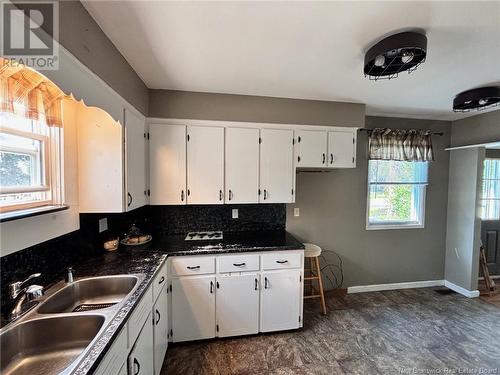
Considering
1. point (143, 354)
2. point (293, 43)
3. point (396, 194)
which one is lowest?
point (143, 354)

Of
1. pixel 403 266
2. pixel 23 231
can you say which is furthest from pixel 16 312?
pixel 403 266

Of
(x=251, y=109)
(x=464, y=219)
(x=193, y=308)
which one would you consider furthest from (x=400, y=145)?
(x=193, y=308)

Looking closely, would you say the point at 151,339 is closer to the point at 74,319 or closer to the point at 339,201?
the point at 74,319

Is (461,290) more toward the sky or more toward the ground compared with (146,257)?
more toward the ground

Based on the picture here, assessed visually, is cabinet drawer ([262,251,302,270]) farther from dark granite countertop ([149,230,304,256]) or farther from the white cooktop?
the white cooktop

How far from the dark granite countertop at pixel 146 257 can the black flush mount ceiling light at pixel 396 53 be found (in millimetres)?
1654

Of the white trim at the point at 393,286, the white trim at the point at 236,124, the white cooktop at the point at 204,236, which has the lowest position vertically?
the white trim at the point at 393,286

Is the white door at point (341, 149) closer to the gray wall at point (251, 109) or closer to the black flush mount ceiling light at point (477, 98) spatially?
the gray wall at point (251, 109)

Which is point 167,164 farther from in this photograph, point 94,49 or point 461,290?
point 461,290

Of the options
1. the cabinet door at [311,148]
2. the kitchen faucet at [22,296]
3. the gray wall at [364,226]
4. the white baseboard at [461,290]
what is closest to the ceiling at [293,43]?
the cabinet door at [311,148]

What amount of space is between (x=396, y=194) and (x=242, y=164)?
2.42m

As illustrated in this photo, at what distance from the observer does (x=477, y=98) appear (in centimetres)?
222

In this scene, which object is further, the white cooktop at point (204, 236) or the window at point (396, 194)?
the window at point (396, 194)

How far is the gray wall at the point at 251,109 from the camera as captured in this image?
2391 mm
